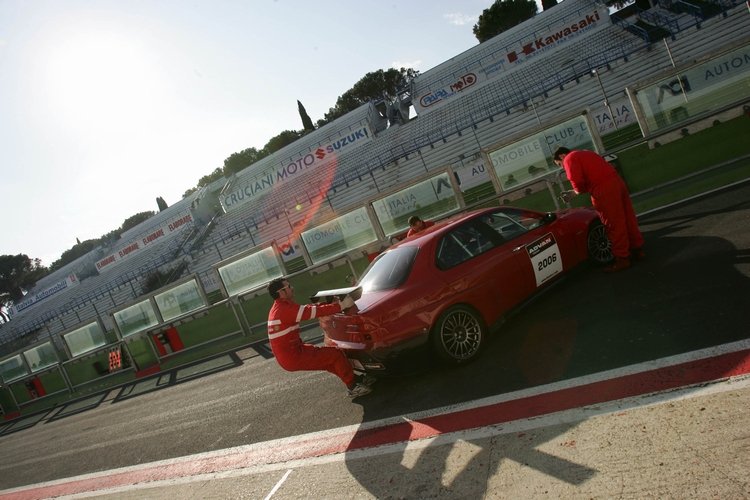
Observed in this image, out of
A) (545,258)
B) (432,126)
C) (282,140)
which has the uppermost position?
(282,140)

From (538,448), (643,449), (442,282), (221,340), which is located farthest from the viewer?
(221,340)

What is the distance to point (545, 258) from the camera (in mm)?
5383

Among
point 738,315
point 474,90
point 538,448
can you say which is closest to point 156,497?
point 538,448

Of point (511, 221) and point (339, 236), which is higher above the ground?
point (339, 236)

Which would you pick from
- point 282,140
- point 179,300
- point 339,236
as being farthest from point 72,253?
point 339,236

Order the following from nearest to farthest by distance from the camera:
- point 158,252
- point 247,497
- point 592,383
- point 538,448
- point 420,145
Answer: point 538,448, point 592,383, point 247,497, point 420,145, point 158,252

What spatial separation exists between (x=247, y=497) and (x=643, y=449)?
3.15 m

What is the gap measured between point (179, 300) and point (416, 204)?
7.61 metres

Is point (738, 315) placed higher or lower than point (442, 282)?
lower

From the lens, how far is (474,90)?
1329 inches

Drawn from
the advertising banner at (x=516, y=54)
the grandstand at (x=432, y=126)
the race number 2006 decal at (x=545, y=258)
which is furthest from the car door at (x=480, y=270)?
the advertising banner at (x=516, y=54)

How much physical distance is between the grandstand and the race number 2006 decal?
1619 cm

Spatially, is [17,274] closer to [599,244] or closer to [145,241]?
[145,241]

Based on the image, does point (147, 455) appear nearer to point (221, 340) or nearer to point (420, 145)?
point (221, 340)
